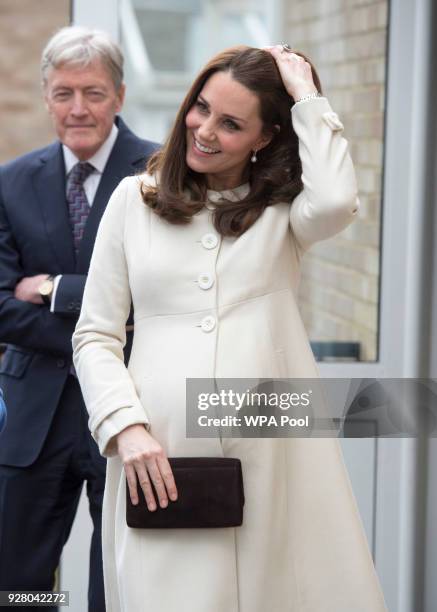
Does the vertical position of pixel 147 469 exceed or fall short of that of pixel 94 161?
it falls short

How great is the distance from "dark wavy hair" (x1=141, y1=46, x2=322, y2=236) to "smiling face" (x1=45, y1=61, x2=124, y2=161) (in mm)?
515

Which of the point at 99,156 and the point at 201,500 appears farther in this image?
the point at 99,156

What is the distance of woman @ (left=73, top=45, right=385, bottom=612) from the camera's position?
230cm

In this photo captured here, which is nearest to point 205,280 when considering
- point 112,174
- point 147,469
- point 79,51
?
point 147,469

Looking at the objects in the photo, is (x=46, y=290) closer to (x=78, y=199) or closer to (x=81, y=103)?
(x=78, y=199)

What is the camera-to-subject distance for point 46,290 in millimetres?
2857

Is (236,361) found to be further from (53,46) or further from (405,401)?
(405,401)

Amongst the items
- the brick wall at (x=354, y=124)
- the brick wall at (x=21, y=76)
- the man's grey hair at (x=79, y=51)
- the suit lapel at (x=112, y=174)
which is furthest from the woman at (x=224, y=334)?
the brick wall at (x=21, y=76)

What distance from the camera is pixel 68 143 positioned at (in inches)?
116

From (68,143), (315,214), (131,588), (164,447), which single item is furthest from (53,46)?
(131,588)

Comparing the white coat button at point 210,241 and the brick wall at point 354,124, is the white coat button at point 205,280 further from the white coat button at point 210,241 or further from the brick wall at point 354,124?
the brick wall at point 354,124

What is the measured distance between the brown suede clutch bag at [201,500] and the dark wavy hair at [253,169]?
0.49m

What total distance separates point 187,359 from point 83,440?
26.0 inches

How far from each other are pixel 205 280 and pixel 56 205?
2.40 ft
